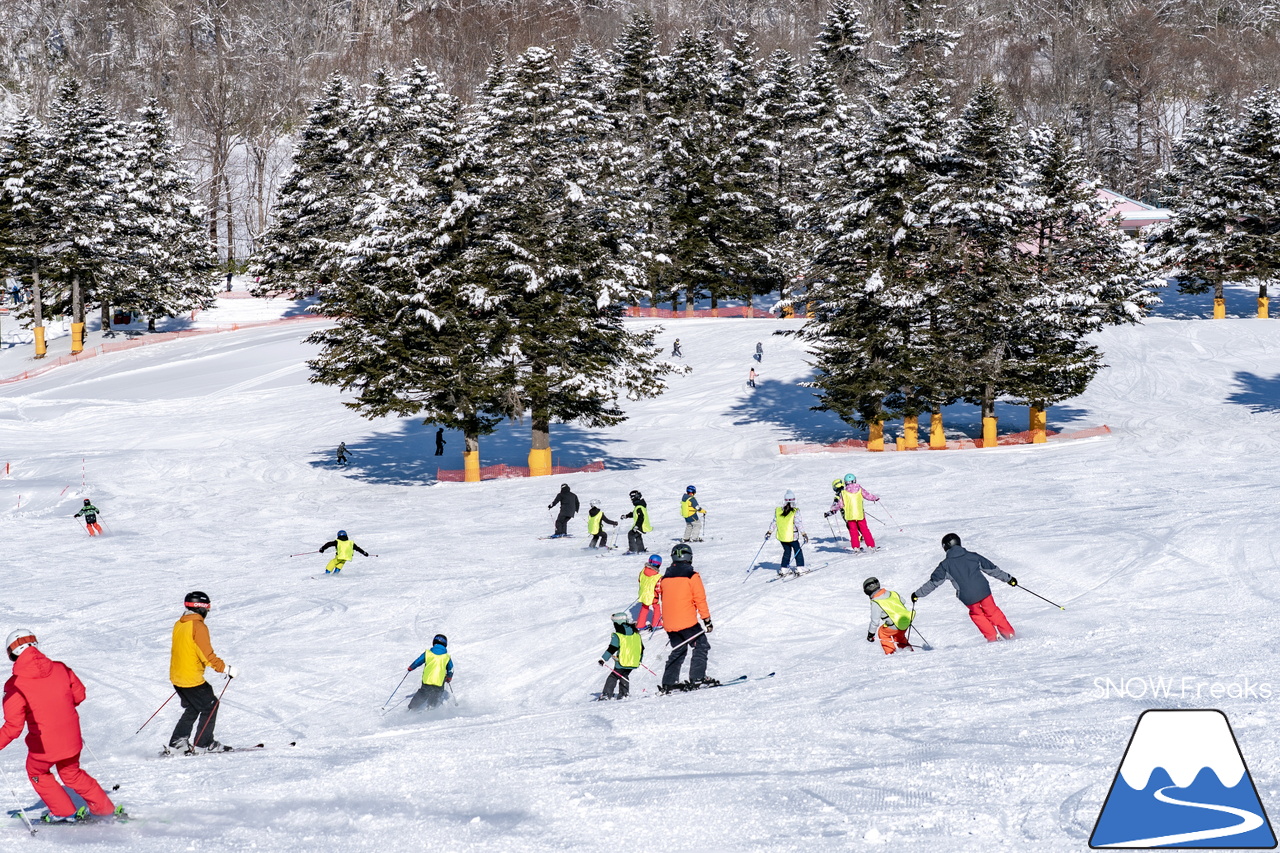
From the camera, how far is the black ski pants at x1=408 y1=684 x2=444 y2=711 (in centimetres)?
1198

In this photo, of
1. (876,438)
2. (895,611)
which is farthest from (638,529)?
(876,438)

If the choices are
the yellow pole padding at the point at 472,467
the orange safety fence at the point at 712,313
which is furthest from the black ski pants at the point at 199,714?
the orange safety fence at the point at 712,313

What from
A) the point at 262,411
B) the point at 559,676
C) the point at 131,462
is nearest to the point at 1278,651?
the point at 559,676

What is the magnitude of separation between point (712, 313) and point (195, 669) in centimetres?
5597

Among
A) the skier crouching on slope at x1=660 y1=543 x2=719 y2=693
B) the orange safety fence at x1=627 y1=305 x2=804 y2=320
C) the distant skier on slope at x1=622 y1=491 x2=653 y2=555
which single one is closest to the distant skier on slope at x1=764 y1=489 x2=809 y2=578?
the distant skier on slope at x1=622 y1=491 x2=653 y2=555

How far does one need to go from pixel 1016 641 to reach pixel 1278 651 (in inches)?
96.4

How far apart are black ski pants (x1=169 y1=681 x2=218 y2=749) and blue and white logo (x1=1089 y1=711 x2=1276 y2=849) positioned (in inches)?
292

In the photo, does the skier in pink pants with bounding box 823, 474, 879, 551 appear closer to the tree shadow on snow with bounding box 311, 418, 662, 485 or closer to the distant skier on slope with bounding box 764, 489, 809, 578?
the distant skier on slope with bounding box 764, 489, 809, 578

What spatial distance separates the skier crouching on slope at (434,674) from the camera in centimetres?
1192

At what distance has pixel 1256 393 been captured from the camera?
41.9m

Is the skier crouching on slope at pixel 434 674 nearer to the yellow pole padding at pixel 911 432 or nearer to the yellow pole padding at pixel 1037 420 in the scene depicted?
the yellow pole padding at pixel 911 432

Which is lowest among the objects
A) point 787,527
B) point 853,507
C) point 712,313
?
point 787,527

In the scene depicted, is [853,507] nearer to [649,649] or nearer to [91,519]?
[649,649]
